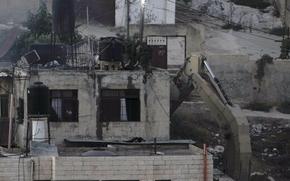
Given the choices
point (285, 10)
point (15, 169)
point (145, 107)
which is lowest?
point (15, 169)

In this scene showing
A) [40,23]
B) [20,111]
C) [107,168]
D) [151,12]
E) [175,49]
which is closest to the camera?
[107,168]

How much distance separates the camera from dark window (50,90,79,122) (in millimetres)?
29078

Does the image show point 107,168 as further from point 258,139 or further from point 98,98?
point 258,139

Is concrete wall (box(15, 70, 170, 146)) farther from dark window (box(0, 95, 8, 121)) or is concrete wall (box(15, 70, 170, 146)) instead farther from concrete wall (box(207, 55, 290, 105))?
concrete wall (box(207, 55, 290, 105))

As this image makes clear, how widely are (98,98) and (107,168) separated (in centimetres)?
1015

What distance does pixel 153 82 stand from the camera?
2934 centimetres

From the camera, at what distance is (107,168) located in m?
19.1

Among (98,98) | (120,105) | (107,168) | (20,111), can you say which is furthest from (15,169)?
(120,105)

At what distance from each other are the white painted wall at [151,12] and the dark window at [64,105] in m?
18.2

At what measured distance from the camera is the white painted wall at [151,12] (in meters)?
46.8

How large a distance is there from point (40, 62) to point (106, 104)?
11.9 feet

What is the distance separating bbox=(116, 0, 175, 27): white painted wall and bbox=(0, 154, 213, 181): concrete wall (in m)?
27.8

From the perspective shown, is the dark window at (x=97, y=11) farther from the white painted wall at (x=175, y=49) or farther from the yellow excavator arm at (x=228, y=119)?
the yellow excavator arm at (x=228, y=119)

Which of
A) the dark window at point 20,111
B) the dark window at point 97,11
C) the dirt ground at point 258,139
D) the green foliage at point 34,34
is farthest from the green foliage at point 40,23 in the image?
the dark window at point 20,111
